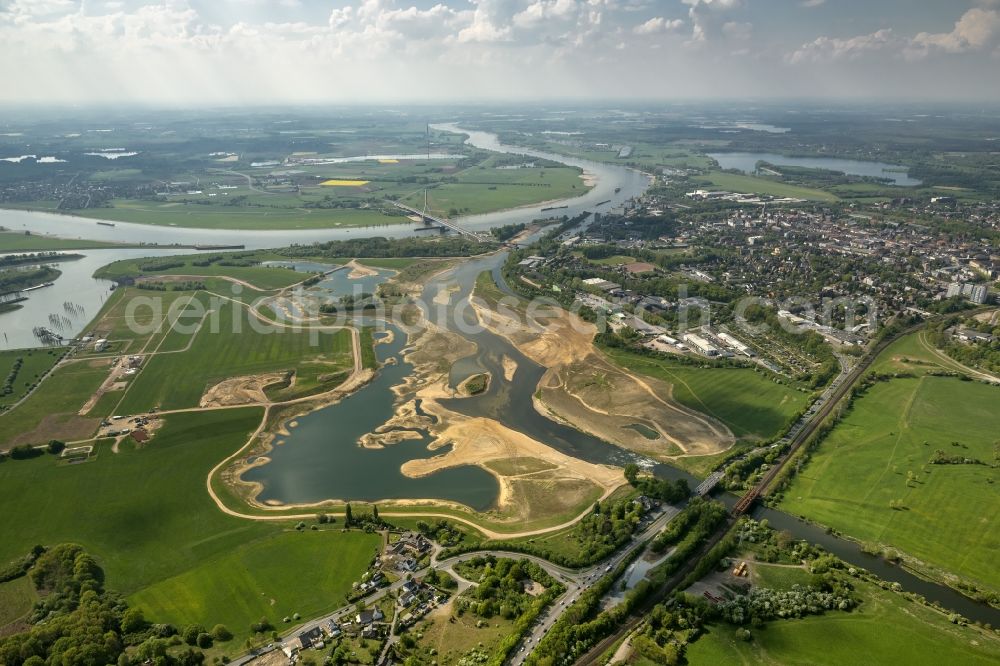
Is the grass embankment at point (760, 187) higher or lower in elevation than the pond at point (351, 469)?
higher

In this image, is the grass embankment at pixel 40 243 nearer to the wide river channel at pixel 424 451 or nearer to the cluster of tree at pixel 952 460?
the wide river channel at pixel 424 451

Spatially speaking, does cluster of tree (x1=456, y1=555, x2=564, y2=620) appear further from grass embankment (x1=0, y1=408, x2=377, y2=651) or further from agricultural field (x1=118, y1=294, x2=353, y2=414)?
agricultural field (x1=118, y1=294, x2=353, y2=414)

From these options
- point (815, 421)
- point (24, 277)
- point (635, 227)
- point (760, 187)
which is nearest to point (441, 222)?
point (635, 227)

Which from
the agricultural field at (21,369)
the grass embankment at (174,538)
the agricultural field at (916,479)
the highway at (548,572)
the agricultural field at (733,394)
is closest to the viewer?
the highway at (548,572)

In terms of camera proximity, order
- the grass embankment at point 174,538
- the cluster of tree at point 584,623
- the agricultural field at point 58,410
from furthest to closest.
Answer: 1. the agricultural field at point 58,410
2. the grass embankment at point 174,538
3. the cluster of tree at point 584,623

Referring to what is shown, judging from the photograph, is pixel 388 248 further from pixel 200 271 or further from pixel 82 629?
pixel 82 629

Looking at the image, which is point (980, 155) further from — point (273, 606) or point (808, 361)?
point (273, 606)

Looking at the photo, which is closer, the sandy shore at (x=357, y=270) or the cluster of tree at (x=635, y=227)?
the sandy shore at (x=357, y=270)

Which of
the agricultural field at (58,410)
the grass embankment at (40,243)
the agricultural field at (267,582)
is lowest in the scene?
the agricultural field at (267,582)

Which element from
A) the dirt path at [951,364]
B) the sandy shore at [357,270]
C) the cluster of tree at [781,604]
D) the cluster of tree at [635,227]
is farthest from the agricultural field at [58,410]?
the cluster of tree at [635,227]
